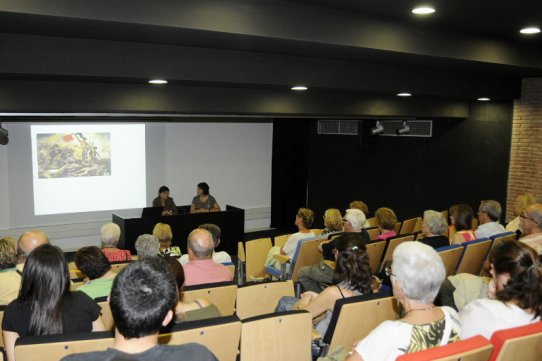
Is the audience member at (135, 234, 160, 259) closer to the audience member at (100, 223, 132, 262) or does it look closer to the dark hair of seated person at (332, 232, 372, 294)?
the audience member at (100, 223, 132, 262)

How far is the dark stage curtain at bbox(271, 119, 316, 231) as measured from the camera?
1165 centimetres

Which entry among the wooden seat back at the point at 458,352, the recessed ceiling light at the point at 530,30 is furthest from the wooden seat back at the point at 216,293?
the recessed ceiling light at the point at 530,30

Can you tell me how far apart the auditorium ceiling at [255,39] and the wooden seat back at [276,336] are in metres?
2.04

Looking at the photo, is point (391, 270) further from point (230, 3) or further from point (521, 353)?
point (230, 3)

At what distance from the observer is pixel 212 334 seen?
242 centimetres

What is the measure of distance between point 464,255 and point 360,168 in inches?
234

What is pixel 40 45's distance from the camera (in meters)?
4.09

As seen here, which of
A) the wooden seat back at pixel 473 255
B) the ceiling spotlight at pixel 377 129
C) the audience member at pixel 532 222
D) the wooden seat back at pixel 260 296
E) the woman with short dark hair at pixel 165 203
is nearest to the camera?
the wooden seat back at pixel 260 296

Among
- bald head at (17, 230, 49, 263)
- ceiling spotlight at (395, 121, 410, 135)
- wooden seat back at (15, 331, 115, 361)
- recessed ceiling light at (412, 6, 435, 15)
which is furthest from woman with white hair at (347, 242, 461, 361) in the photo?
ceiling spotlight at (395, 121, 410, 135)

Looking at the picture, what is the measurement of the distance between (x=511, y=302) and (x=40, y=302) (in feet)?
7.74

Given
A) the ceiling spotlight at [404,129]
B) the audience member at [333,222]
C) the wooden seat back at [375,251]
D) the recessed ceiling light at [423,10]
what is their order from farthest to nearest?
the ceiling spotlight at [404,129] < the audience member at [333,222] < the wooden seat back at [375,251] < the recessed ceiling light at [423,10]

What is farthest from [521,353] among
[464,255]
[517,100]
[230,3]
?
[517,100]

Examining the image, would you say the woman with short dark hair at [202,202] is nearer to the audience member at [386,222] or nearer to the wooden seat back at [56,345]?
the audience member at [386,222]

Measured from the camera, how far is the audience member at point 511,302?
2.40 m
